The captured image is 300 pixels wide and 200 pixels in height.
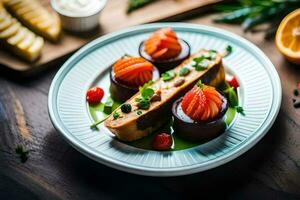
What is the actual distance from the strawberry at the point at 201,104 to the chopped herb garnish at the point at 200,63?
16.3 inches

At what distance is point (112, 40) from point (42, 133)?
1054 mm

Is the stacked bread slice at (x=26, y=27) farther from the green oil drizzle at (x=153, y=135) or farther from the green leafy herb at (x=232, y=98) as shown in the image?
the green leafy herb at (x=232, y=98)

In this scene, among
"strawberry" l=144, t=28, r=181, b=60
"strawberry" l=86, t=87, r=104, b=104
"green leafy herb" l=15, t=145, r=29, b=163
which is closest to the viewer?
"green leafy herb" l=15, t=145, r=29, b=163

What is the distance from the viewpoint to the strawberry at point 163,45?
414 cm

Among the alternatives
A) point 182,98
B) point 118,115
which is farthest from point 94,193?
point 182,98

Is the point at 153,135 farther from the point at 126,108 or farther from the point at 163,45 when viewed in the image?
the point at 163,45

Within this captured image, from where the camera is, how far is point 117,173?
11.4ft

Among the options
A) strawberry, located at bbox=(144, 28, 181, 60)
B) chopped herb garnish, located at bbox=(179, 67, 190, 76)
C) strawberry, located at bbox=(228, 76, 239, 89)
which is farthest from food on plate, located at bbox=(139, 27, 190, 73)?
strawberry, located at bbox=(228, 76, 239, 89)

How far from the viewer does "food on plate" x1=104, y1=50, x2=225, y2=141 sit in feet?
11.7

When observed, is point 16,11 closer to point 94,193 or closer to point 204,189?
point 94,193

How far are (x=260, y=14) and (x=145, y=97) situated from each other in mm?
1616

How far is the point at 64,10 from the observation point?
185 inches

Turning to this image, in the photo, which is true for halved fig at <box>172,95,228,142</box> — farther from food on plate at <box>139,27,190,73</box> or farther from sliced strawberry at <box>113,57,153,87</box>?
food on plate at <box>139,27,190,73</box>

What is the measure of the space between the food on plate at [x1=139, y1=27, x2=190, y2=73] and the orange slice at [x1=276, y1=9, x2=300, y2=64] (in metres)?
0.73
